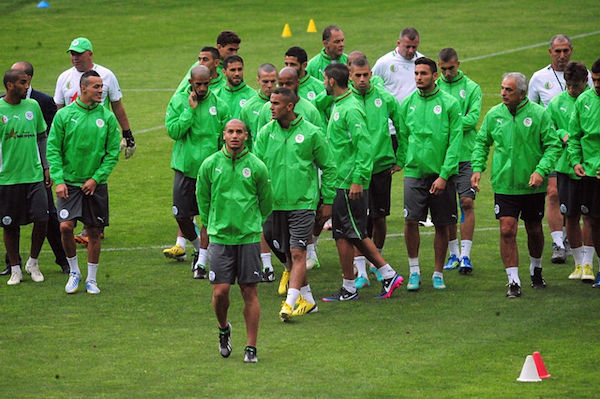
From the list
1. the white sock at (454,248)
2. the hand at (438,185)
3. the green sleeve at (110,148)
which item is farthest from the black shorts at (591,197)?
the green sleeve at (110,148)

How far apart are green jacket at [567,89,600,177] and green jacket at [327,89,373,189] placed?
2232 millimetres

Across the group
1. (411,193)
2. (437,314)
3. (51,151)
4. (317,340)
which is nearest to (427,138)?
(411,193)

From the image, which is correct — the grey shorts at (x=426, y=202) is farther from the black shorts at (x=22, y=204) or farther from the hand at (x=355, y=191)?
the black shorts at (x=22, y=204)

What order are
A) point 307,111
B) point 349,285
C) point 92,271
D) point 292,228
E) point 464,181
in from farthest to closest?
point 464,181
point 92,271
point 349,285
point 307,111
point 292,228

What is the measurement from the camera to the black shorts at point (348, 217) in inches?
506

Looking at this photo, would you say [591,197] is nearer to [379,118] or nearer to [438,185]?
[438,185]

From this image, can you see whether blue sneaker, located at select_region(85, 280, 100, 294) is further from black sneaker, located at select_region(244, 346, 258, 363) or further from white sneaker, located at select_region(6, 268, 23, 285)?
black sneaker, located at select_region(244, 346, 258, 363)

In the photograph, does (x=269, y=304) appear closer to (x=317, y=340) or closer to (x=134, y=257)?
(x=317, y=340)

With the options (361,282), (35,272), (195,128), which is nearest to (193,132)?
(195,128)

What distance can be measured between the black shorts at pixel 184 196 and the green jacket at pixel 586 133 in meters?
Answer: 4.31

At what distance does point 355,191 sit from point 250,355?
2694 mm

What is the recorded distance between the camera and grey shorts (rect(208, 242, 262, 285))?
1076cm

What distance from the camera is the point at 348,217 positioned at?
12.8 metres

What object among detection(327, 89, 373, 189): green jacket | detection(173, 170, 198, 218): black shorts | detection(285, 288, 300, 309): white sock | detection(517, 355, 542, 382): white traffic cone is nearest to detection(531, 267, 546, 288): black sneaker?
detection(327, 89, 373, 189): green jacket
